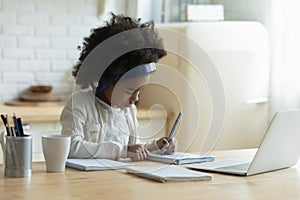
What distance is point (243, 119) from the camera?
360 centimetres

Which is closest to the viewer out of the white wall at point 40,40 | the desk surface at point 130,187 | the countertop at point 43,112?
the desk surface at point 130,187

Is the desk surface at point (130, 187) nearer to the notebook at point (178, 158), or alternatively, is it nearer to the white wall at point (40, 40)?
the notebook at point (178, 158)

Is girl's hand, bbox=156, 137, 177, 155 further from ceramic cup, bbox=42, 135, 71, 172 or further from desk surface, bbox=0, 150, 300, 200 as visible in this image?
ceramic cup, bbox=42, 135, 71, 172

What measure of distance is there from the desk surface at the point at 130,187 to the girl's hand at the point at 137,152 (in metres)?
0.21

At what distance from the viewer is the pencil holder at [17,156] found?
1658 millimetres

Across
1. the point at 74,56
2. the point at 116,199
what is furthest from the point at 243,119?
the point at 116,199

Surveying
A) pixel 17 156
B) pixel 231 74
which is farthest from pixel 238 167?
pixel 231 74

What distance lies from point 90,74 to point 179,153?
0.42 m

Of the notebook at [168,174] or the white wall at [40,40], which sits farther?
the white wall at [40,40]

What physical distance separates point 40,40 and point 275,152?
7.85 ft

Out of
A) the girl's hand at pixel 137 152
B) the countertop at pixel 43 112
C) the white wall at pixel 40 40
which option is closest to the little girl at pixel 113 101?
the girl's hand at pixel 137 152

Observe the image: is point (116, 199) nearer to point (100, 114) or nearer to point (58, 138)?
point (58, 138)

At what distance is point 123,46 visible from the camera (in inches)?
83.9

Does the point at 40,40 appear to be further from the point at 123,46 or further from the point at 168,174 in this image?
the point at 168,174
